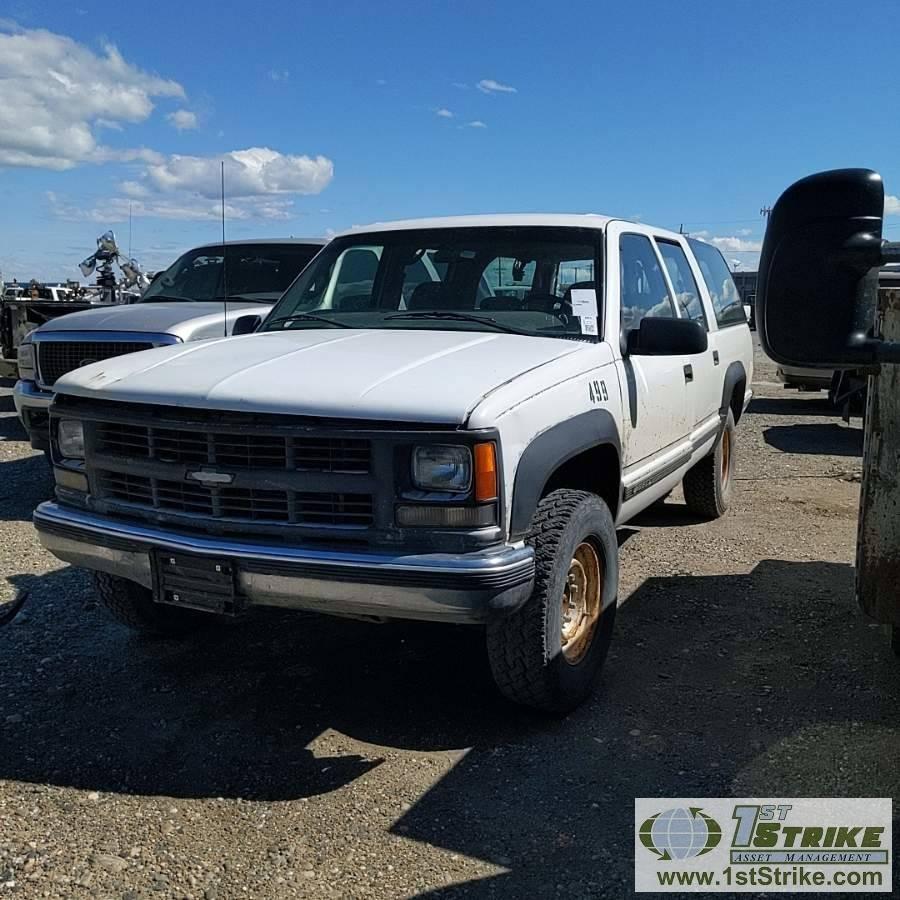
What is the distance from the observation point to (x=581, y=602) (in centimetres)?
377

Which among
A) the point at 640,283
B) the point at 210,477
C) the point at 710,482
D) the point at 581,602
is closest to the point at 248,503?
the point at 210,477

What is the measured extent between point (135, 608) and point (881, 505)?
306cm

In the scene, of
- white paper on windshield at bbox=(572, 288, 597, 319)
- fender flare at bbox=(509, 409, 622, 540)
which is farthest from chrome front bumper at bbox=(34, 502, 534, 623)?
white paper on windshield at bbox=(572, 288, 597, 319)

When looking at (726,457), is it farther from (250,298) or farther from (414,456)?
(414,456)

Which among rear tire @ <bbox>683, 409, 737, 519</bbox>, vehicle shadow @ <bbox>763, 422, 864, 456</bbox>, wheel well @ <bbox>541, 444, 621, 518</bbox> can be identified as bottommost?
vehicle shadow @ <bbox>763, 422, 864, 456</bbox>

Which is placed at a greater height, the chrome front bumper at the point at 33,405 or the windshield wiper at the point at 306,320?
the windshield wiper at the point at 306,320

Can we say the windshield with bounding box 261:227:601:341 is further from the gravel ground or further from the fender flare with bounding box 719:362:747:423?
the fender flare with bounding box 719:362:747:423

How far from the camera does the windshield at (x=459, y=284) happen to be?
13.7 ft

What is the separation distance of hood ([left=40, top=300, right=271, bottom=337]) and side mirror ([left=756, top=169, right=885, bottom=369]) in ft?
Answer: 17.1

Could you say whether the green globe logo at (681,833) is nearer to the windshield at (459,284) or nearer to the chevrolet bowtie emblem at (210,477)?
the chevrolet bowtie emblem at (210,477)

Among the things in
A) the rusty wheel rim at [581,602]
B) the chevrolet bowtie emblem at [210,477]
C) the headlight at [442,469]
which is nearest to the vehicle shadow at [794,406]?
the rusty wheel rim at [581,602]

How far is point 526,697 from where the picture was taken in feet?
11.1

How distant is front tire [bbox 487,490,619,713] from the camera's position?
3.27m

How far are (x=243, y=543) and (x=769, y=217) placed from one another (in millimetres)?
2001
